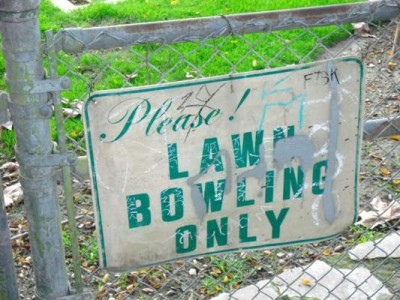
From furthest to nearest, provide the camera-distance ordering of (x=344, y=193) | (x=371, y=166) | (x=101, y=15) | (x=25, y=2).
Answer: (x=101, y=15) < (x=371, y=166) < (x=344, y=193) < (x=25, y=2)

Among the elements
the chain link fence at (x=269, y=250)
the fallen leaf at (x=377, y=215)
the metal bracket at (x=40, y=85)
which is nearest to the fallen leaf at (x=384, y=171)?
the chain link fence at (x=269, y=250)

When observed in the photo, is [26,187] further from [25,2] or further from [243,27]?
[243,27]

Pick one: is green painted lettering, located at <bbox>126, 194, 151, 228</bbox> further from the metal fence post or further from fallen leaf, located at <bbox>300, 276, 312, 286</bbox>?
fallen leaf, located at <bbox>300, 276, 312, 286</bbox>

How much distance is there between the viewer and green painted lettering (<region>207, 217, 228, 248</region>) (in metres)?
2.68

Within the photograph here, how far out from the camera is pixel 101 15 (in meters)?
6.50

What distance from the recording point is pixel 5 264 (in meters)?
2.54

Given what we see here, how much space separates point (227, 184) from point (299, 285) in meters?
0.94

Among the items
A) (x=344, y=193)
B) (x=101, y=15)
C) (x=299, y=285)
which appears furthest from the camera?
(x=101, y=15)

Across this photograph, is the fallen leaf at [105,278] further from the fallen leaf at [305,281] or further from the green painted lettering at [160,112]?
the green painted lettering at [160,112]

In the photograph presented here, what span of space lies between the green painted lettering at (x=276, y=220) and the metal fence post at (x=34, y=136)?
2.39 feet

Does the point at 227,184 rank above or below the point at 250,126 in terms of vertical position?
below

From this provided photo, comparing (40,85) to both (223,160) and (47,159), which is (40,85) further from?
(223,160)

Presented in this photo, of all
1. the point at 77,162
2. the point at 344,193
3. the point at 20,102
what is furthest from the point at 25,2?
the point at 344,193

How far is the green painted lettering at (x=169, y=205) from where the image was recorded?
255 centimetres
